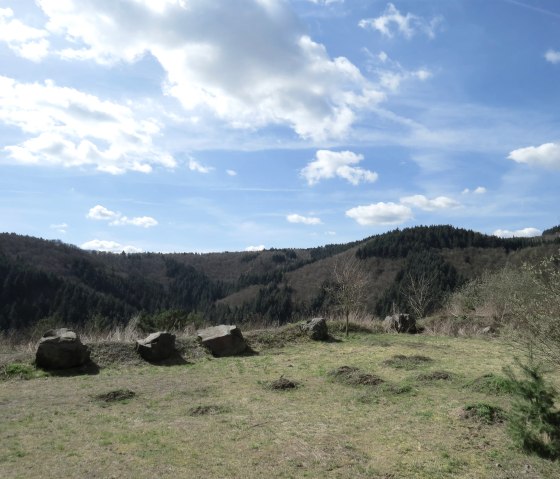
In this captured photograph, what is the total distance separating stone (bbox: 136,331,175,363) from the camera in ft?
46.4

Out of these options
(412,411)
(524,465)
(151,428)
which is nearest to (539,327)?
(524,465)

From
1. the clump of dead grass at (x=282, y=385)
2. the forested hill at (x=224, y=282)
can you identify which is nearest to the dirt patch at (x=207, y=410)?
the clump of dead grass at (x=282, y=385)

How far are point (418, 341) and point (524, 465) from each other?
1232cm

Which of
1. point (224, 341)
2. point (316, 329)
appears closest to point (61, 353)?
point (224, 341)

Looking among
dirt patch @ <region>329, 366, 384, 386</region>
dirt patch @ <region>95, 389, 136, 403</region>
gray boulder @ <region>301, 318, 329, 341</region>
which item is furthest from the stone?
gray boulder @ <region>301, 318, 329, 341</region>

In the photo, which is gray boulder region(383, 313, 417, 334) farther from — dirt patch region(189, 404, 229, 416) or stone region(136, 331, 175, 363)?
dirt patch region(189, 404, 229, 416)

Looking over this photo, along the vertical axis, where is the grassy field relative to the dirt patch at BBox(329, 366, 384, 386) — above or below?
below

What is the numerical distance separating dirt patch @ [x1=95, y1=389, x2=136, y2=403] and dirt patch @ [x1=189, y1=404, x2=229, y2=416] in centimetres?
200

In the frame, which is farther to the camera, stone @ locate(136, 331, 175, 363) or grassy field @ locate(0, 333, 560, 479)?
stone @ locate(136, 331, 175, 363)

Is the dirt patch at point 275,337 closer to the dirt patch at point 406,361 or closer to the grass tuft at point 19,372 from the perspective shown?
the dirt patch at point 406,361

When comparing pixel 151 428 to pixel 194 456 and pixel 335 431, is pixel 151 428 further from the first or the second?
pixel 335 431

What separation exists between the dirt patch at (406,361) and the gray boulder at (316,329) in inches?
193

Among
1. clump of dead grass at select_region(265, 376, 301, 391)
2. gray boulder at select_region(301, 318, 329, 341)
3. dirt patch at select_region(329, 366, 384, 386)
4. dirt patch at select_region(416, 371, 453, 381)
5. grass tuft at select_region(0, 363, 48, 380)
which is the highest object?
gray boulder at select_region(301, 318, 329, 341)

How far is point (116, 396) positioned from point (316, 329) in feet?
32.7
